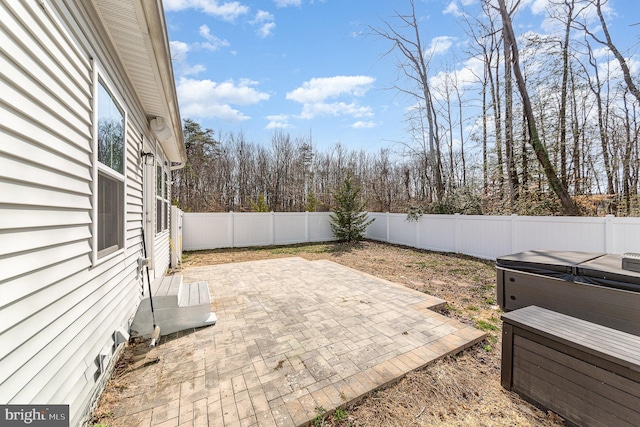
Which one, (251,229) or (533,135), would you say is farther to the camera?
(251,229)

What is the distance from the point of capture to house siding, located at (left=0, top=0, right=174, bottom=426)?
1100mm

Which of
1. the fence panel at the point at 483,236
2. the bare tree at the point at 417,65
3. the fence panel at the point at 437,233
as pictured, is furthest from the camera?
the bare tree at the point at 417,65

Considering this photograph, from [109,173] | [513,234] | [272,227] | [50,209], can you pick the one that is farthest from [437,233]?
[50,209]

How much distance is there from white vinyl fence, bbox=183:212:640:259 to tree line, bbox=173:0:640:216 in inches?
46.1

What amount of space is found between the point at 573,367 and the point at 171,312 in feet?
12.2

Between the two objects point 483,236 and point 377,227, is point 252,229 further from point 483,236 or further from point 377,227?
point 483,236

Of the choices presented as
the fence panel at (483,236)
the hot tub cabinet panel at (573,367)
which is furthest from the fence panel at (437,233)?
the hot tub cabinet panel at (573,367)

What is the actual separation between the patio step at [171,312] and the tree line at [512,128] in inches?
336

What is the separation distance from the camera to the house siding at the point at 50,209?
3.61 ft

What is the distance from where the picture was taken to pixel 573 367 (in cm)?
182

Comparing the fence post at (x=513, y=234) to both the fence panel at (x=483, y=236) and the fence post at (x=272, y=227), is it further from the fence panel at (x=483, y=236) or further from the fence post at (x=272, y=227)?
the fence post at (x=272, y=227)

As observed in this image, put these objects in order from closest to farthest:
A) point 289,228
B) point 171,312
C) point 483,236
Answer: point 171,312
point 483,236
point 289,228

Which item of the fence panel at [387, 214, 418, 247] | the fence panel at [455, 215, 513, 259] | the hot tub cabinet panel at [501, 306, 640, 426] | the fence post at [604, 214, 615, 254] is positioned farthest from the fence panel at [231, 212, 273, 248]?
the fence post at [604, 214, 615, 254]

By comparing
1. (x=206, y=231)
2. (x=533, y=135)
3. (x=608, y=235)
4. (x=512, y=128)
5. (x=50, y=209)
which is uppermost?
(x=512, y=128)
